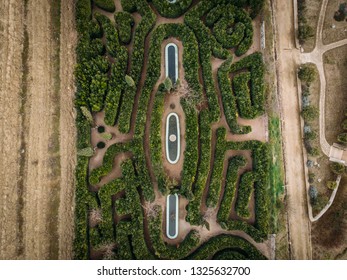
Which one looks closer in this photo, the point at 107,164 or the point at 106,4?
the point at 107,164

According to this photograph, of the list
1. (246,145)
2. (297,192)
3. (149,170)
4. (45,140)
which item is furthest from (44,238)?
(297,192)

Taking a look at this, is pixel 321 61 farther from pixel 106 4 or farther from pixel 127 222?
pixel 127 222

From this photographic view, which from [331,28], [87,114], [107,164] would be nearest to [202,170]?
[107,164]

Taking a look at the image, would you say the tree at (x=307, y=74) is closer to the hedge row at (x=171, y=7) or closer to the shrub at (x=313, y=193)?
the shrub at (x=313, y=193)

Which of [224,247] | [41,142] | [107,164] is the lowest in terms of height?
[224,247]

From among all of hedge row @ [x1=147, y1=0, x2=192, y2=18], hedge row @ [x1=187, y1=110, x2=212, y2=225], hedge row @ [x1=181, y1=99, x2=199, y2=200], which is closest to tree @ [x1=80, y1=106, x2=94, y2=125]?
hedge row @ [x1=181, y1=99, x2=199, y2=200]

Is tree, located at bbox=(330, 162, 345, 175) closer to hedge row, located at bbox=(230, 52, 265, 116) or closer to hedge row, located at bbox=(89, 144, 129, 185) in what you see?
hedge row, located at bbox=(230, 52, 265, 116)
